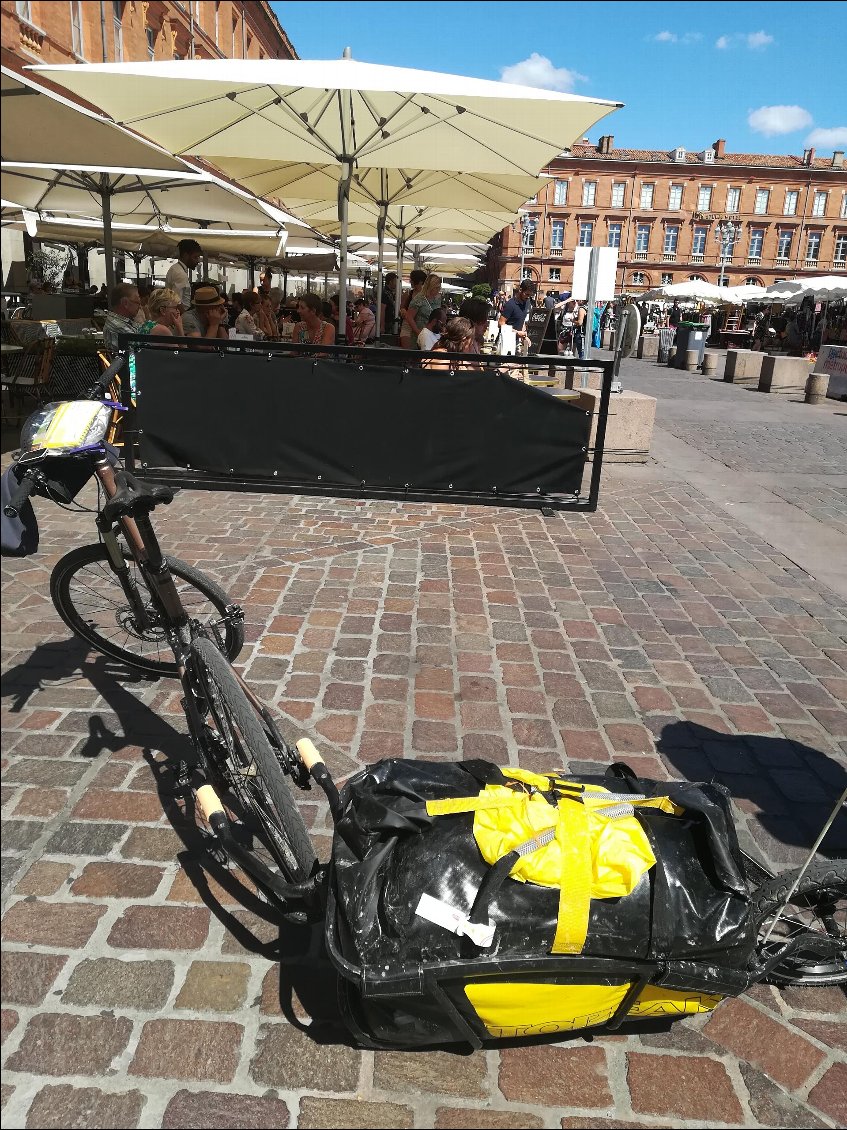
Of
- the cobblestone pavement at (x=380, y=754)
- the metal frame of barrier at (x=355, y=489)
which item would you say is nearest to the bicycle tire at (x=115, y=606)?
the cobblestone pavement at (x=380, y=754)

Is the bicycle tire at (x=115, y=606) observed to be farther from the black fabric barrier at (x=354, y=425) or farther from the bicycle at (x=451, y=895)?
the black fabric barrier at (x=354, y=425)

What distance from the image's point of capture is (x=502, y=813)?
7.13 ft

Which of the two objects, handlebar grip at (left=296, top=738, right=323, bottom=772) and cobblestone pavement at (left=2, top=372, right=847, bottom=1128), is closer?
cobblestone pavement at (left=2, top=372, right=847, bottom=1128)

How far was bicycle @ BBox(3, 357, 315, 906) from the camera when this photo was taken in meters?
2.44

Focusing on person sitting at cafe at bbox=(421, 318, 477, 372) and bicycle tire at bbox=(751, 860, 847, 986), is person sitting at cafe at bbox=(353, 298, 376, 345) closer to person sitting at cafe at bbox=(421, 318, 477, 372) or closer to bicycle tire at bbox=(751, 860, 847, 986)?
person sitting at cafe at bbox=(421, 318, 477, 372)

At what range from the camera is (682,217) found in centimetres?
8225

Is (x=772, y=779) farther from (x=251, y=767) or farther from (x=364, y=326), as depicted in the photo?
(x=364, y=326)

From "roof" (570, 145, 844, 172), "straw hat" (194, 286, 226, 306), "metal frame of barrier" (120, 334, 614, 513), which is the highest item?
"roof" (570, 145, 844, 172)

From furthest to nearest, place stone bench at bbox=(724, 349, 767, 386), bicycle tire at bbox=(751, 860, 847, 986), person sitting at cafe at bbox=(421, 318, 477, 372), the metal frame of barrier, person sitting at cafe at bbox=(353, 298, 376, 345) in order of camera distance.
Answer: stone bench at bbox=(724, 349, 767, 386)
person sitting at cafe at bbox=(353, 298, 376, 345)
person sitting at cafe at bbox=(421, 318, 477, 372)
the metal frame of barrier
bicycle tire at bbox=(751, 860, 847, 986)

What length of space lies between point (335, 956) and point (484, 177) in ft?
37.3

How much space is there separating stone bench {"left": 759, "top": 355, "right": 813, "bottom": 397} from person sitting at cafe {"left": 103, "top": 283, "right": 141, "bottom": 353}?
653 inches

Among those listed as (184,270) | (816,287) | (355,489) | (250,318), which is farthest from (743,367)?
(355,489)

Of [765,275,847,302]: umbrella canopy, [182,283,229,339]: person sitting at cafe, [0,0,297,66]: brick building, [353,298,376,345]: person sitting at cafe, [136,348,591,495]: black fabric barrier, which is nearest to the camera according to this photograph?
[136,348,591,495]: black fabric barrier

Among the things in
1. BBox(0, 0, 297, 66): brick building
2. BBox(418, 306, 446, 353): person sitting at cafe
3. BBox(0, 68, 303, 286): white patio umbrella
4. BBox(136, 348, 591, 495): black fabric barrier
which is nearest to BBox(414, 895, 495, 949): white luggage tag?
BBox(0, 68, 303, 286): white patio umbrella
